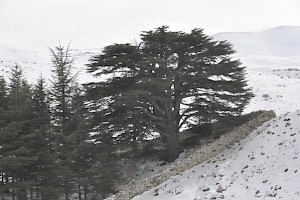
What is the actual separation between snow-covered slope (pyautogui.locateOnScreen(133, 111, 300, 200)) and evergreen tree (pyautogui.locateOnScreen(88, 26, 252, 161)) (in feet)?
15.8

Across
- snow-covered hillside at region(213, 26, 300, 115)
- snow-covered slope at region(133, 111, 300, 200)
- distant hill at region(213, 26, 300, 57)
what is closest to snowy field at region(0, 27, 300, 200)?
snow-covered slope at region(133, 111, 300, 200)

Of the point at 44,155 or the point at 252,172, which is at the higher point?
the point at 44,155

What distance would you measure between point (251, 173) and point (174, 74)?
10.2 meters

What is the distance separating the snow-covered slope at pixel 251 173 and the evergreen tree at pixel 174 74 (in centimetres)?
480

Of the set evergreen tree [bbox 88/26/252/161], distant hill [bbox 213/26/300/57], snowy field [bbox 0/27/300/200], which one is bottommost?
snowy field [bbox 0/27/300/200]

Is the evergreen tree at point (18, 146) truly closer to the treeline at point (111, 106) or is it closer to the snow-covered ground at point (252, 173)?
the treeline at point (111, 106)

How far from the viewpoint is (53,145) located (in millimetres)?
24297

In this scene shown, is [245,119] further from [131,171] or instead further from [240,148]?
[131,171]

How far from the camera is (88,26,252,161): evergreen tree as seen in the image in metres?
25.2

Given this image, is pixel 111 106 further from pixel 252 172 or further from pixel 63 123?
pixel 252 172

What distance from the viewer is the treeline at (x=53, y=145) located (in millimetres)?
21953

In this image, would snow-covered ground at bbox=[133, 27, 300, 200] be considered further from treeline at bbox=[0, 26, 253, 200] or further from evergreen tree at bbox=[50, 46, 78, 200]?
evergreen tree at bbox=[50, 46, 78, 200]

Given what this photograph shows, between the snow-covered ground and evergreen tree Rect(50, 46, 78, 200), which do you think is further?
evergreen tree Rect(50, 46, 78, 200)

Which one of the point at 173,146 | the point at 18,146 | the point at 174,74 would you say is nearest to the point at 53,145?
the point at 18,146
